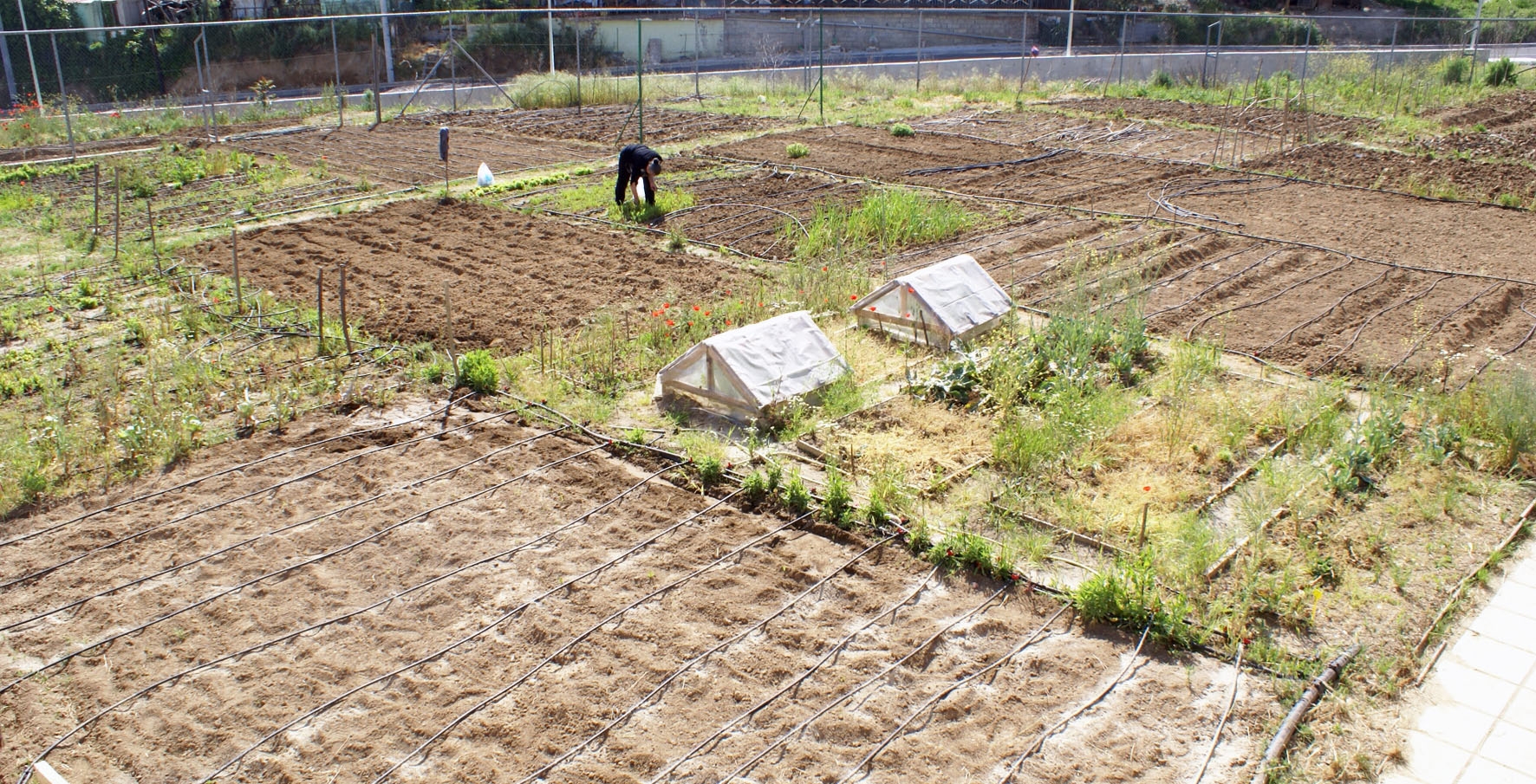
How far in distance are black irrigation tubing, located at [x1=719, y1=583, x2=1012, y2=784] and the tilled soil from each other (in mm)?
4014

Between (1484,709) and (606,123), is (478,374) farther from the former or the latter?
(606,123)

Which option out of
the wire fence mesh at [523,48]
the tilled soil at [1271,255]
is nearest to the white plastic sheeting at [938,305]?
the tilled soil at [1271,255]

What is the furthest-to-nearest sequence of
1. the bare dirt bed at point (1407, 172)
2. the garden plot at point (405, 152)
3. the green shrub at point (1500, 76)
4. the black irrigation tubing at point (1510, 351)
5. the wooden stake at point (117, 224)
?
the green shrub at point (1500, 76)
the garden plot at point (405, 152)
the bare dirt bed at point (1407, 172)
the wooden stake at point (117, 224)
the black irrigation tubing at point (1510, 351)

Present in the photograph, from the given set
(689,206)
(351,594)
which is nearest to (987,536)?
(351,594)

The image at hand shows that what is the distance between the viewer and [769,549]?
558cm

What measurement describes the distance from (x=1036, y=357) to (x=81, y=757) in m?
5.66

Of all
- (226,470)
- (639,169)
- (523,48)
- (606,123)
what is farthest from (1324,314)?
(523,48)

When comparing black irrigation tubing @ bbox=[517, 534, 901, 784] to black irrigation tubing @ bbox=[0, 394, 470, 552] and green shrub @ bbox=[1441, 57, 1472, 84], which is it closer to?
black irrigation tubing @ bbox=[0, 394, 470, 552]

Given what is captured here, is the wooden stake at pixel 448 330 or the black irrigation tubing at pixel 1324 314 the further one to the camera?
the black irrigation tubing at pixel 1324 314

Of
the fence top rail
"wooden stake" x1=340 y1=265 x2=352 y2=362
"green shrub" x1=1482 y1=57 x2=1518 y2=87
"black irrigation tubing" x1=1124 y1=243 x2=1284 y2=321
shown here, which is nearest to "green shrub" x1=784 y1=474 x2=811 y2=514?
"black irrigation tubing" x1=1124 y1=243 x2=1284 y2=321

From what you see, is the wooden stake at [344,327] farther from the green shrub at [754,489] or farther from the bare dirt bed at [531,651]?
the green shrub at [754,489]

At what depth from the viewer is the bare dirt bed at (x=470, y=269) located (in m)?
8.91

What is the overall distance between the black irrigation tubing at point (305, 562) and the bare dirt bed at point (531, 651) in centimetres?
1

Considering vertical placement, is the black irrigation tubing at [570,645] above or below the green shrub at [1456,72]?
below
